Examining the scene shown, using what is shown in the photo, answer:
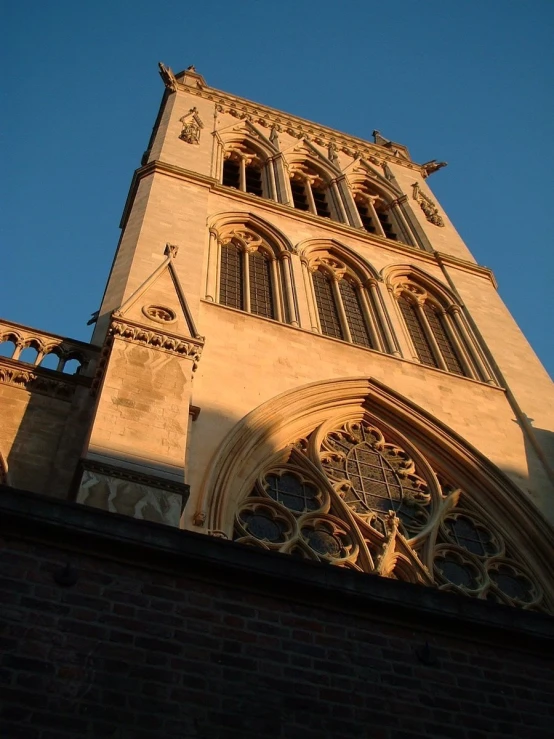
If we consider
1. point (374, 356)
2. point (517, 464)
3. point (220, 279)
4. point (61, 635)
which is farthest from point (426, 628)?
point (220, 279)

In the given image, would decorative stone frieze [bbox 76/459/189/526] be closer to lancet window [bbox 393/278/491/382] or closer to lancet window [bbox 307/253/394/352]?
lancet window [bbox 307/253/394/352]

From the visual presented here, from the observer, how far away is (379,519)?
11.0 metres

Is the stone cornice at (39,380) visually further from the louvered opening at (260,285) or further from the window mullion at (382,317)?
the window mullion at (382,317)

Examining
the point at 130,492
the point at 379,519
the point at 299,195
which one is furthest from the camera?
the point at 299,195

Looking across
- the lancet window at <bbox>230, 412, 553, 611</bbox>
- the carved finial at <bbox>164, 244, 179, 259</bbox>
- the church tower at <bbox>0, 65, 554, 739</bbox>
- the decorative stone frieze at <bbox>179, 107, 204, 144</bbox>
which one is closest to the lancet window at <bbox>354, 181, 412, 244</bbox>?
the church tower at <bbox>0, 65, 554, 739</bbox>

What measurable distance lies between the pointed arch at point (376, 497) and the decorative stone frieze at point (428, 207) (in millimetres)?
10033

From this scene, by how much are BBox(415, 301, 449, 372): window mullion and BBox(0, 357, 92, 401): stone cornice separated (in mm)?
6921

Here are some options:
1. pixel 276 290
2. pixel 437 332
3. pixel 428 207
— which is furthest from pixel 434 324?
pixel 428 207

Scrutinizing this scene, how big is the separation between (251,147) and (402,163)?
5.73 m

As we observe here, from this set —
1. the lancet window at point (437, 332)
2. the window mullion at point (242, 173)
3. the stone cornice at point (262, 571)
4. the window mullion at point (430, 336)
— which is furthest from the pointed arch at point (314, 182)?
the stone cornice at point (262, 571)

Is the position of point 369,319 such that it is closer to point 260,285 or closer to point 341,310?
point 341,310

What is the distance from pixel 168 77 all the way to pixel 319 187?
21.9ft

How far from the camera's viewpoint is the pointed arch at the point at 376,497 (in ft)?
33.6

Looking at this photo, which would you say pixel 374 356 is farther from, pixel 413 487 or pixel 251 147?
pixel 251 147
